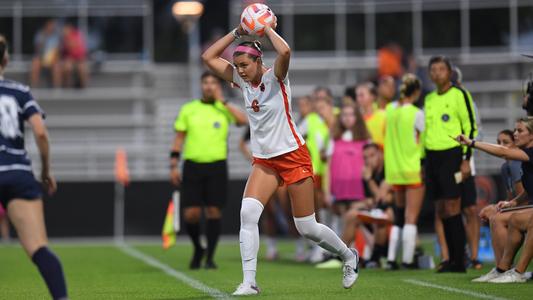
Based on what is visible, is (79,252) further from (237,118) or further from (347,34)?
(347,34)

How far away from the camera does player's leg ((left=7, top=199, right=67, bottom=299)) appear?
7684 millimetres

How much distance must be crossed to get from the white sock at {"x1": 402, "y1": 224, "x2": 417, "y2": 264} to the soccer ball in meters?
4.46

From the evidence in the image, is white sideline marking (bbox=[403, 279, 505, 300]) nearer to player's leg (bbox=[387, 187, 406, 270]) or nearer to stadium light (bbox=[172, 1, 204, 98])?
player's leg (bbox=[387, 187, 406, 270])

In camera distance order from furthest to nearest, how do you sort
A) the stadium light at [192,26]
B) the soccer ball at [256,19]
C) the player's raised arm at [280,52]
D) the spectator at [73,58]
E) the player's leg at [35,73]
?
1. the stadium light at [192,26]
2. the player's leg at [35,73]
3. the spectator at [73,58]
4. the soccer ball at [256,19]
5. the player's raised arm at [280,52]

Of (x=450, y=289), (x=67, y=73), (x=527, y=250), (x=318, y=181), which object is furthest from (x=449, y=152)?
(x=67, y=73)

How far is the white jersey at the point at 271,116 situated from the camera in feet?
32.5

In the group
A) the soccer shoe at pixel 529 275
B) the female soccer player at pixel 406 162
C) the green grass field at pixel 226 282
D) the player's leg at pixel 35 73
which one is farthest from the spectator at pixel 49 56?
the soccer shoe at pixel 529 275

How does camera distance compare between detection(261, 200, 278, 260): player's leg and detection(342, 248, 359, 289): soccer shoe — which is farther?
detection(261, 200, 278, 260): player's leg

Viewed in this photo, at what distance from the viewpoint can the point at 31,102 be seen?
7824 mm

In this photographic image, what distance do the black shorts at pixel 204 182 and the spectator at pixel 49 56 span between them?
16074 mm

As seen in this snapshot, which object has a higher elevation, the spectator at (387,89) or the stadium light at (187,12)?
→ the stadium light at (187,12)

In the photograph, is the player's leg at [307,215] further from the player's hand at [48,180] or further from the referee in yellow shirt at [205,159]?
the referee in yellow shirt at [205,159]


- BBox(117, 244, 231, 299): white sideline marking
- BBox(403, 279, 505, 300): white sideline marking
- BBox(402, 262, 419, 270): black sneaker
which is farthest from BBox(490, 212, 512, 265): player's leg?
Answer: BBox(117, 244, 231, 299): white sideline marking

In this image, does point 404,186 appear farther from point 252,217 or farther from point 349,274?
point 252,217
